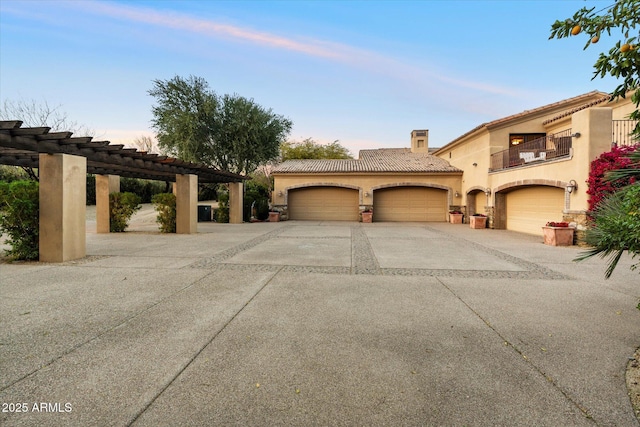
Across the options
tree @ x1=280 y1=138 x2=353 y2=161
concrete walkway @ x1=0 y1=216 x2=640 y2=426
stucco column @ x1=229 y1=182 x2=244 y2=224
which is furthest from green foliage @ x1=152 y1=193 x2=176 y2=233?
tree @ x1=280 y1=138 x2=353 y2=161

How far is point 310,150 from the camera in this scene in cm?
3228

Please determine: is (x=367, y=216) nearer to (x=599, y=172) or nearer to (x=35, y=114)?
(x=599, y=172)

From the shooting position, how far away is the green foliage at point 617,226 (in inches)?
79.5

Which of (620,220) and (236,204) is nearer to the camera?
(620,220)

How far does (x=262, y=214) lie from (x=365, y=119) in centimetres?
1177

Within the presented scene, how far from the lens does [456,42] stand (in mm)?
11664

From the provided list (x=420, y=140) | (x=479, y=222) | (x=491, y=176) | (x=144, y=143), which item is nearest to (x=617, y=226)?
(x=479, y=222)

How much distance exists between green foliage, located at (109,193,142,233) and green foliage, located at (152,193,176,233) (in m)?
1.05

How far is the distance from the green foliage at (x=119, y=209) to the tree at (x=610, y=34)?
46.1ft

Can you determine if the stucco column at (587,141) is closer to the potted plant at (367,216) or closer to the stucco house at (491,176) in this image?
the stucco house at (491,176)

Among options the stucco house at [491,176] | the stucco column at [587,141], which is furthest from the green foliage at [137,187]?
the stucco column at [587,141]

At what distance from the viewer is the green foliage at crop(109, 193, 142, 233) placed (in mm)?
11797

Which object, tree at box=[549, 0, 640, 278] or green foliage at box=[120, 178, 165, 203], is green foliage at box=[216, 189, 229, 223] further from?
tree at box=[549, 0, 640, 278]

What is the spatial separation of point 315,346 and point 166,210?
11.4 m
